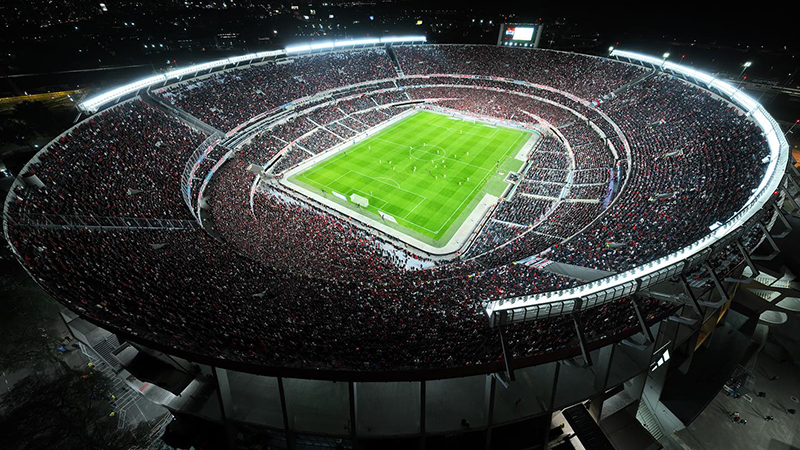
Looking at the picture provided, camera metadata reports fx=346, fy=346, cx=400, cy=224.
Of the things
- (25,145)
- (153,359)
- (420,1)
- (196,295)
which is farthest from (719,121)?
(420,1)

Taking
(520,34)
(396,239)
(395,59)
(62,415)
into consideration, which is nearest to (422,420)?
(396,239)

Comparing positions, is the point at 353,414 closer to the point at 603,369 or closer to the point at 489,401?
the point at 489,401

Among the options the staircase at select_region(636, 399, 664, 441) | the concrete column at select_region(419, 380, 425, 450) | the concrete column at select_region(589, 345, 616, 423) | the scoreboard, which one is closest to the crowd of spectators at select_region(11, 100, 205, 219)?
the concrete column at select_region(419, 380, 425, 450)

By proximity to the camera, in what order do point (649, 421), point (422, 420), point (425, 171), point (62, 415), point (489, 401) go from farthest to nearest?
point (425, 171)
point (62, 415)
point (649, 421)
point (489, 401)
point (422, 420)

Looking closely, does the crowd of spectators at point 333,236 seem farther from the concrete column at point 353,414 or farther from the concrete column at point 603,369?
the concrete column at point 603,369

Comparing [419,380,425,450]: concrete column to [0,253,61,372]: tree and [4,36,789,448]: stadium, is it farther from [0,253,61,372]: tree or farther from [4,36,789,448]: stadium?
[0,253,61,372]: tree

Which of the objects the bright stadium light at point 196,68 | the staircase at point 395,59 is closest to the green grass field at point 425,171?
the staircase at point 395,59
